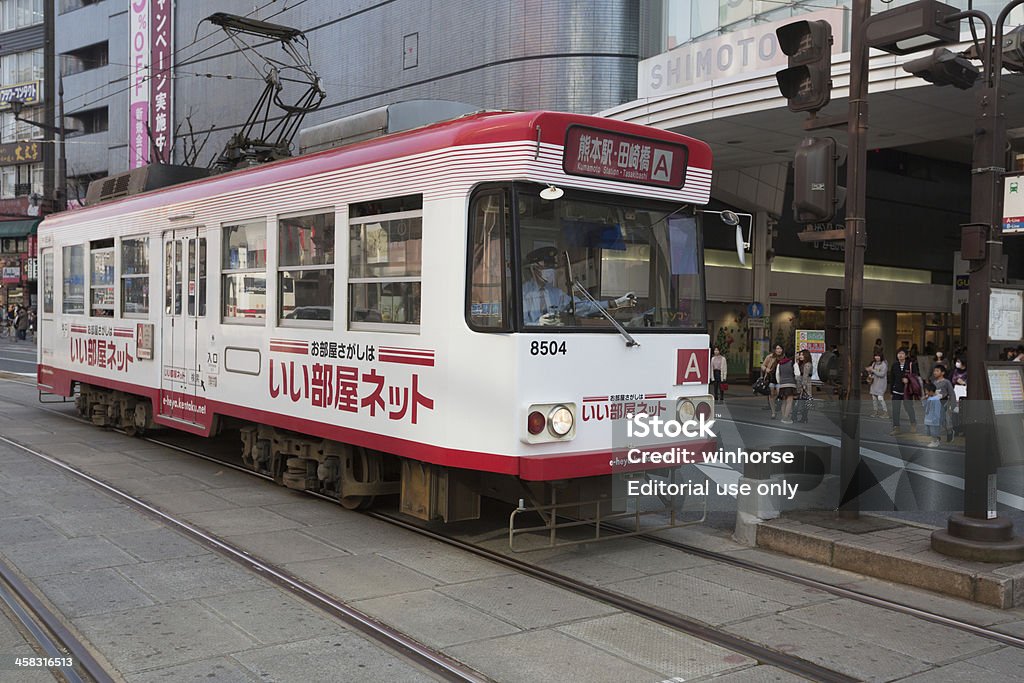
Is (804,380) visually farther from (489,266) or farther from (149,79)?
(149,79)

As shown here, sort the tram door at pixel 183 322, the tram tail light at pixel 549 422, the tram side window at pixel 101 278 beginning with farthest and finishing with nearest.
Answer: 1. the tram side window at pixel 101 278
2. the tram door at pixel 183 322
3. the tram tail light at pixel 549 422

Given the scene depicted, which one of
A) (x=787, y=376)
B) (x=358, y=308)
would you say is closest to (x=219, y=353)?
(x=358, y=308)

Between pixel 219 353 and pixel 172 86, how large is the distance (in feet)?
106

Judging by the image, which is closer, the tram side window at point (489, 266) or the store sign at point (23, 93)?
the tram side window at point (489, 266)

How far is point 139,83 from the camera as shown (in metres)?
40.8

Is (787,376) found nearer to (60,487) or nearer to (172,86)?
(60,487)

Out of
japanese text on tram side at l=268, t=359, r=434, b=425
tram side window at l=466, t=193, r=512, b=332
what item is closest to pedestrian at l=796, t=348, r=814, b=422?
japanese text on tram side at l=268, t=359, r=434, b=425

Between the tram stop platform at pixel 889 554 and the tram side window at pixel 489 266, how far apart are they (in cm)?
296

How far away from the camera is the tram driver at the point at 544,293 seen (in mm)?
6664

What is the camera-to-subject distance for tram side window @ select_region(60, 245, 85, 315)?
13.8m

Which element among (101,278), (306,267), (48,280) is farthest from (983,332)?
(48,280)

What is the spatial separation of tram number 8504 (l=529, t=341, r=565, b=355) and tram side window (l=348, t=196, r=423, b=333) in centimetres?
112

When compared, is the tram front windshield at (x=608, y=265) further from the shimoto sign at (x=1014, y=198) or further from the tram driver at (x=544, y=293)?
the shimoto sign at (x=1014, y=198)

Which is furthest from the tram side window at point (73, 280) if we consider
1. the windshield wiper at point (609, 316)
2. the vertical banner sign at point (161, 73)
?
the vertical banner sign at point (161, 73)
